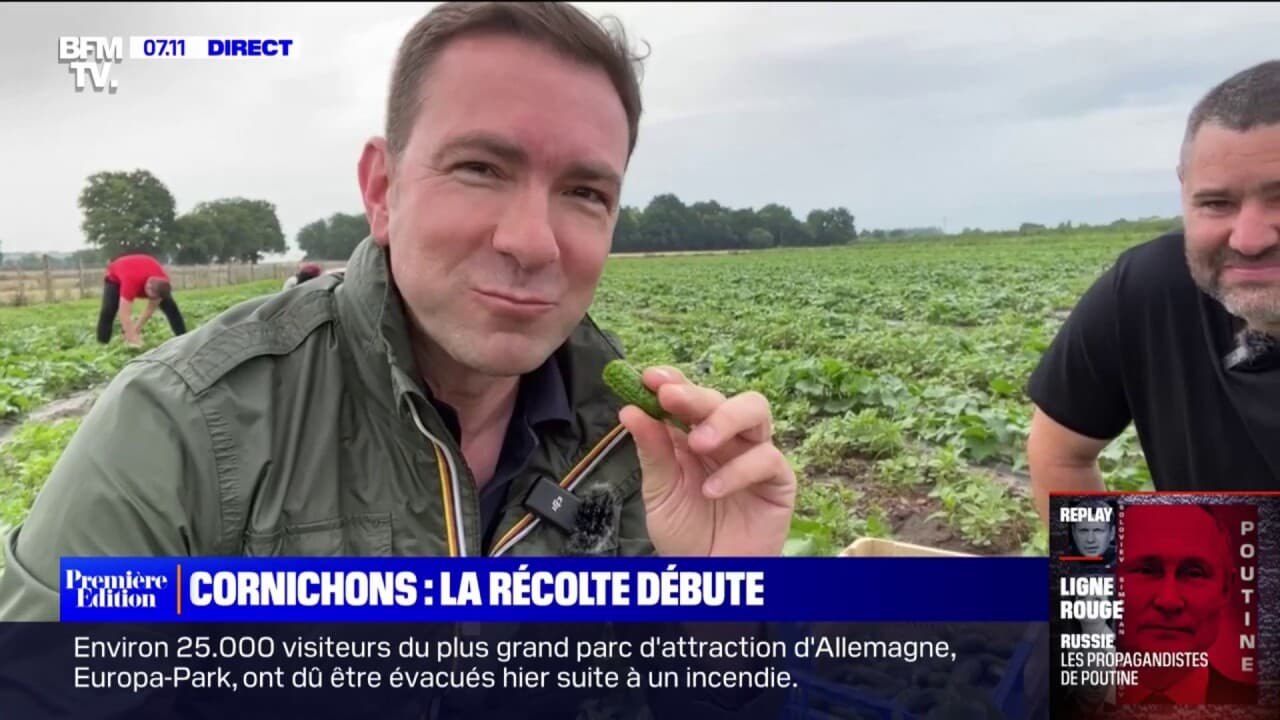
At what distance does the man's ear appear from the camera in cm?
154

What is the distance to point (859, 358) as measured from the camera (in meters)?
3.65

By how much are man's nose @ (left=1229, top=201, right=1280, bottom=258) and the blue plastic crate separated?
89cm

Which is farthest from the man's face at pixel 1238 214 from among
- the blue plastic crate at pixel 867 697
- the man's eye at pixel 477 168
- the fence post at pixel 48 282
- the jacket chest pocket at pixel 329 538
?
the fence post at pixel 48 282

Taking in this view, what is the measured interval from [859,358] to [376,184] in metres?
2.54

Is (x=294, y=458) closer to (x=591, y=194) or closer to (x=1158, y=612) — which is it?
(x=591, y=194)

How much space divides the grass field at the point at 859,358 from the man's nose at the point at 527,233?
0.95 feet

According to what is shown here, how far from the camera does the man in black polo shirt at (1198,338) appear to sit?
66.6 inches

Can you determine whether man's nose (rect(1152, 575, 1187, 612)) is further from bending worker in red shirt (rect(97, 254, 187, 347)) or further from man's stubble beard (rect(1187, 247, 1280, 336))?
bending worker in red shirt (rect(97, 254, 187, 347))

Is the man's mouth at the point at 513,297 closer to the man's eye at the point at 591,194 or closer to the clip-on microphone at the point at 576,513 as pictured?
the man's eye at the point at 591,194

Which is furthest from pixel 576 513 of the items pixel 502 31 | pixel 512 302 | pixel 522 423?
pixel 502 31

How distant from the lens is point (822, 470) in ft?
10.7

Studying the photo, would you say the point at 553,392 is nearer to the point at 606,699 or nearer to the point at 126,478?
the point at 606,699

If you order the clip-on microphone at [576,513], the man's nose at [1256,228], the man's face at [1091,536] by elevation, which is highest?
the man's nose at [1256,228]

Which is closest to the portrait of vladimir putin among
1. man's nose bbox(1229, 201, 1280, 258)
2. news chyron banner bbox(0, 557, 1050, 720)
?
news chyron banner bbox(0, 557, 1050, 720)
